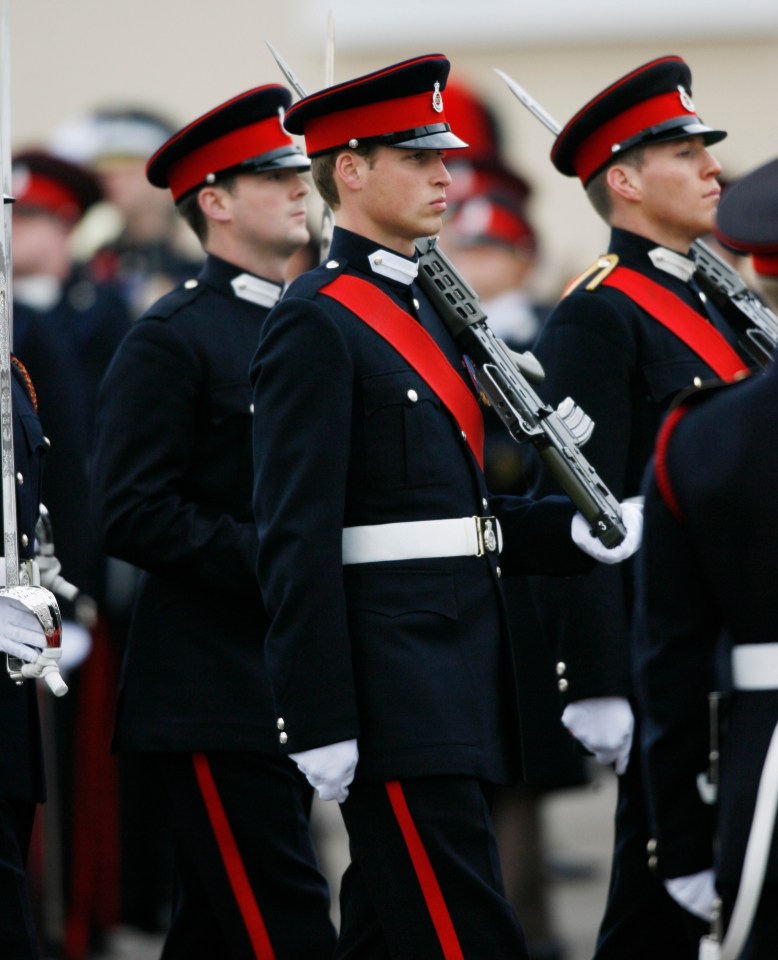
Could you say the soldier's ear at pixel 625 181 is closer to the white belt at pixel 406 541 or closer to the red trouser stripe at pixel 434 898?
the white belt at pixel 406 541

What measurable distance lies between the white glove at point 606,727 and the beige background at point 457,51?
8.33 meters

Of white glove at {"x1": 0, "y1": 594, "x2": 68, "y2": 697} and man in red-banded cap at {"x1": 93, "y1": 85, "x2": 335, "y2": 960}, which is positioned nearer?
white glove at {"x1": 0, "y1": 594, "x2": 68, "y2": 697}

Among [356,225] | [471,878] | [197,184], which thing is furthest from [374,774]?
[197,184]

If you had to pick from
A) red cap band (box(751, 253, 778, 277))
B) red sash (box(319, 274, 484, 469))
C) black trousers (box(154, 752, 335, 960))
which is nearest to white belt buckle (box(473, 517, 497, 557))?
red sash (box(319, 274, 484, 469))

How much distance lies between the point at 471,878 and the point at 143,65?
9842 mm

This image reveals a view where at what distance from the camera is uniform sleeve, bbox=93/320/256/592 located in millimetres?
4469

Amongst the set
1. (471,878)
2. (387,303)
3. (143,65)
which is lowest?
(471,878)

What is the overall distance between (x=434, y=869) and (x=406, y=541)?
0.59 m

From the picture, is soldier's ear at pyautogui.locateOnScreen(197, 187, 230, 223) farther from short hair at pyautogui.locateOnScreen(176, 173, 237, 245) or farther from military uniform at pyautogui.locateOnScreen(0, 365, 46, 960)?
military uniform at pyautogui.locateOnScreen(0, 365, 46, 960)

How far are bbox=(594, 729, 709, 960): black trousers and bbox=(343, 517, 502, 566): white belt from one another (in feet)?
2.90

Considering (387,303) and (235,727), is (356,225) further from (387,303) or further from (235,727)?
(235,727)

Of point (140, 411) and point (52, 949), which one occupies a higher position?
point (140, 411)

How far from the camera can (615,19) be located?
1280cm

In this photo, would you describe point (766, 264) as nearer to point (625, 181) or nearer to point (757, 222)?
point (757, 222)
